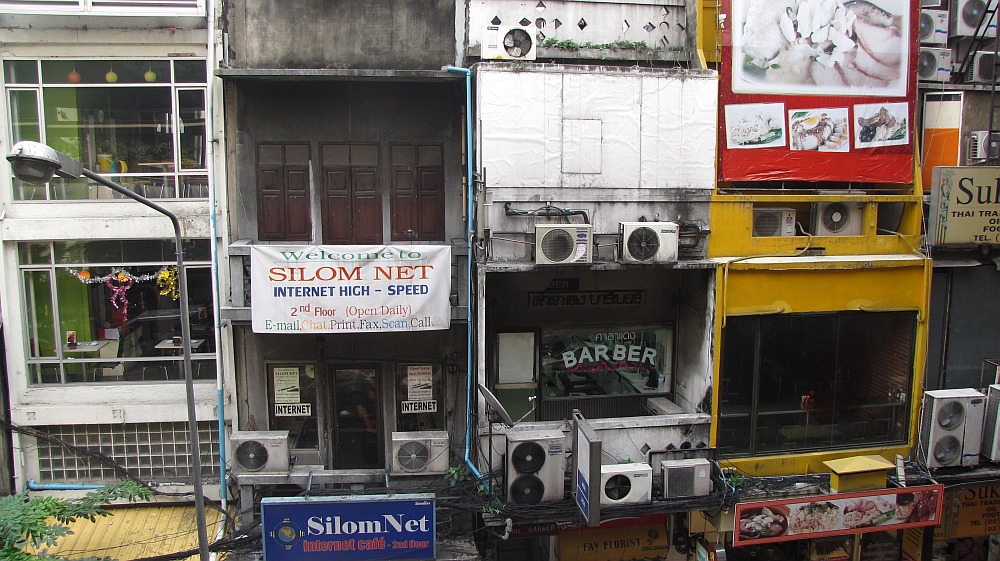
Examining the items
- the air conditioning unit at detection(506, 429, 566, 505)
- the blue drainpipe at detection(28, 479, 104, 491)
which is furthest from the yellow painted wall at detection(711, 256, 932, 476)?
the blue drainpipe at detection(28, 479, 104, 491)

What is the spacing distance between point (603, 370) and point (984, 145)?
8.08 meters

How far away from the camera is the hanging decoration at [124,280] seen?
11867 millimetres

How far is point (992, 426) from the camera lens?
11.6 m

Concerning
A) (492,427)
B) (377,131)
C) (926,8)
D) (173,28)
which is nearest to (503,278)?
(492,427)

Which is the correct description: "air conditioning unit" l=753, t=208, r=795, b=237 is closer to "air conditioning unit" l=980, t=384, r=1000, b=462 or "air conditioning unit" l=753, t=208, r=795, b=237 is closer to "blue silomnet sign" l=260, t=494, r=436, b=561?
"air conditioning unit" l=980, t=384, r=1000, b=462

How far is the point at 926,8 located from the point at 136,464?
16.9 meters

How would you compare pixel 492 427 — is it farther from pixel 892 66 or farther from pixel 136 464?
pixel 892 66

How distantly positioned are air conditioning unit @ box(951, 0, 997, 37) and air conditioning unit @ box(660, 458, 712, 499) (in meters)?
9.36

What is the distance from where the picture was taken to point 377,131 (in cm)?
1189

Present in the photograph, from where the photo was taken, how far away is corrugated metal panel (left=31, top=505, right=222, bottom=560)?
11.1 meters

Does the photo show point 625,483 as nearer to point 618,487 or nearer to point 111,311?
point 618,487

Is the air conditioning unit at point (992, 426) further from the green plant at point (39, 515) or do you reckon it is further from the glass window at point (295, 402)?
the green plant at point (39, 515)

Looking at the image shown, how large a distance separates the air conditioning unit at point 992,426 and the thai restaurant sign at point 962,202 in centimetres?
271

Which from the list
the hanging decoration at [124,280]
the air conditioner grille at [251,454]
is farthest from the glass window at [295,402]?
the hanging decoration at [124,280]
